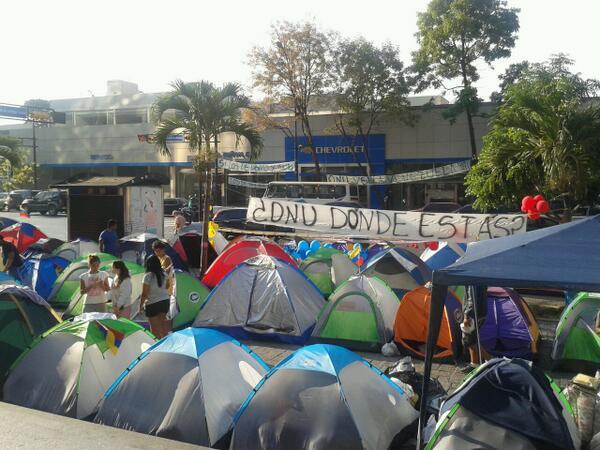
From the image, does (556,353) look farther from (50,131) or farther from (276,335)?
(50,131)

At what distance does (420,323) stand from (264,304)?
99.2 inches

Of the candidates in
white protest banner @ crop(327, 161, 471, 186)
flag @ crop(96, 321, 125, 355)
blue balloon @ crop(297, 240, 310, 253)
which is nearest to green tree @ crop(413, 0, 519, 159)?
white protest banner @ crop(327, 161, 471, 186)

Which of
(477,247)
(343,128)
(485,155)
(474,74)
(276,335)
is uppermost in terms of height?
(474,74)

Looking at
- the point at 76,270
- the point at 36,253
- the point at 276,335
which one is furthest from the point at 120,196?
the point at 276,335

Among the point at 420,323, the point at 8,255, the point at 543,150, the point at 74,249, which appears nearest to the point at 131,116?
the point at 74,249

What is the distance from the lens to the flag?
6.88 m

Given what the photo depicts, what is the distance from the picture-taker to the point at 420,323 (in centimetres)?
904

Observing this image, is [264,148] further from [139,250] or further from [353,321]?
[353,321]

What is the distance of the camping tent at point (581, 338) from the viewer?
818 cm

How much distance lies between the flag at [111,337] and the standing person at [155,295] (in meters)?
1.68

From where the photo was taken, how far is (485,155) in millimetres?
12297

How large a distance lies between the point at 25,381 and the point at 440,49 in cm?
2791

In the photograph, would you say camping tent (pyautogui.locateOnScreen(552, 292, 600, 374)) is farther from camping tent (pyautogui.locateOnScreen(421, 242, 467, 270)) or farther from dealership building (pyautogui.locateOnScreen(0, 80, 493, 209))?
dealership building (pyautogui.locateOnScreen(0, 80, 493, 209))

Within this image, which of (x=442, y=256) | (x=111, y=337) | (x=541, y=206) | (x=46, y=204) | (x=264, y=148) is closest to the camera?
(x=111, y=337)
